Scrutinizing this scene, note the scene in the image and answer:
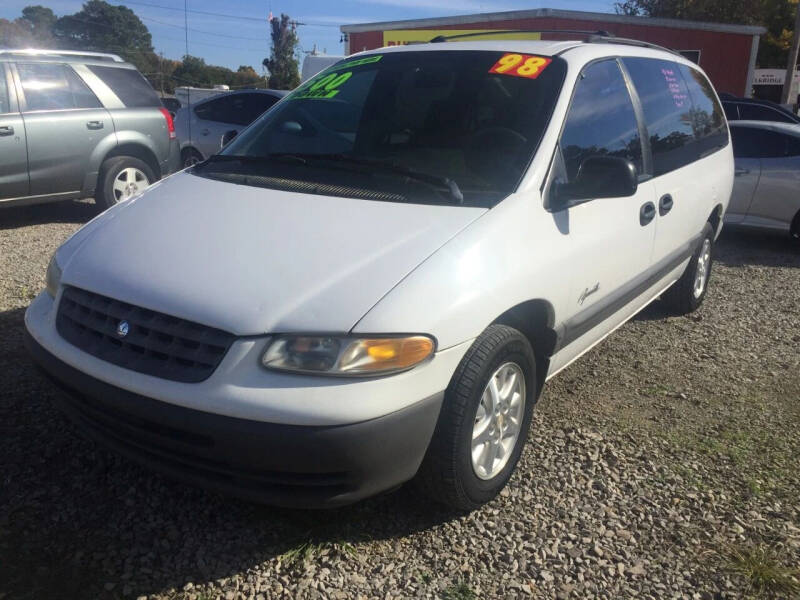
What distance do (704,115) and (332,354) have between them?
3931 mm

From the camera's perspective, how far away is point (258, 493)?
235 cm

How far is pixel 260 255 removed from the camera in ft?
8.54

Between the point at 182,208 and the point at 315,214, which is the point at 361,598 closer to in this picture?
the point at 315,214

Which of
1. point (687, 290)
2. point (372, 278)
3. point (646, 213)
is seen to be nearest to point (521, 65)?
point (646, 213)

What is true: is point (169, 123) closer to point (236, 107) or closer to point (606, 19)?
point (236, 107)

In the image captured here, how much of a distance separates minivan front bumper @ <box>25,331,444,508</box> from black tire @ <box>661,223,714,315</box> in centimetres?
344

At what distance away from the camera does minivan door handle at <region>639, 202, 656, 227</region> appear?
12.4ft

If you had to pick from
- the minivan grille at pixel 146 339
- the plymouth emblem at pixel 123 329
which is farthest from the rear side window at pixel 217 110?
the plymouth emblem at pixel 123 329

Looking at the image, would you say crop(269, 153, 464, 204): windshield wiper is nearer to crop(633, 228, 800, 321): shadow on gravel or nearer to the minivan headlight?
the minivan headlight

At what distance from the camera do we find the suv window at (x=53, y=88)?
7.35 meters

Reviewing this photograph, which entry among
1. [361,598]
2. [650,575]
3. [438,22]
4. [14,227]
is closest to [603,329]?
[650,575]

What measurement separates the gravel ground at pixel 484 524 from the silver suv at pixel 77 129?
153 inches

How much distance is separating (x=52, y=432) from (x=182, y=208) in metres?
1.22

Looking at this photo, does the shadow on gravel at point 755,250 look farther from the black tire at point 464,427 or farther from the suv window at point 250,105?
the suv window at point 250,105
